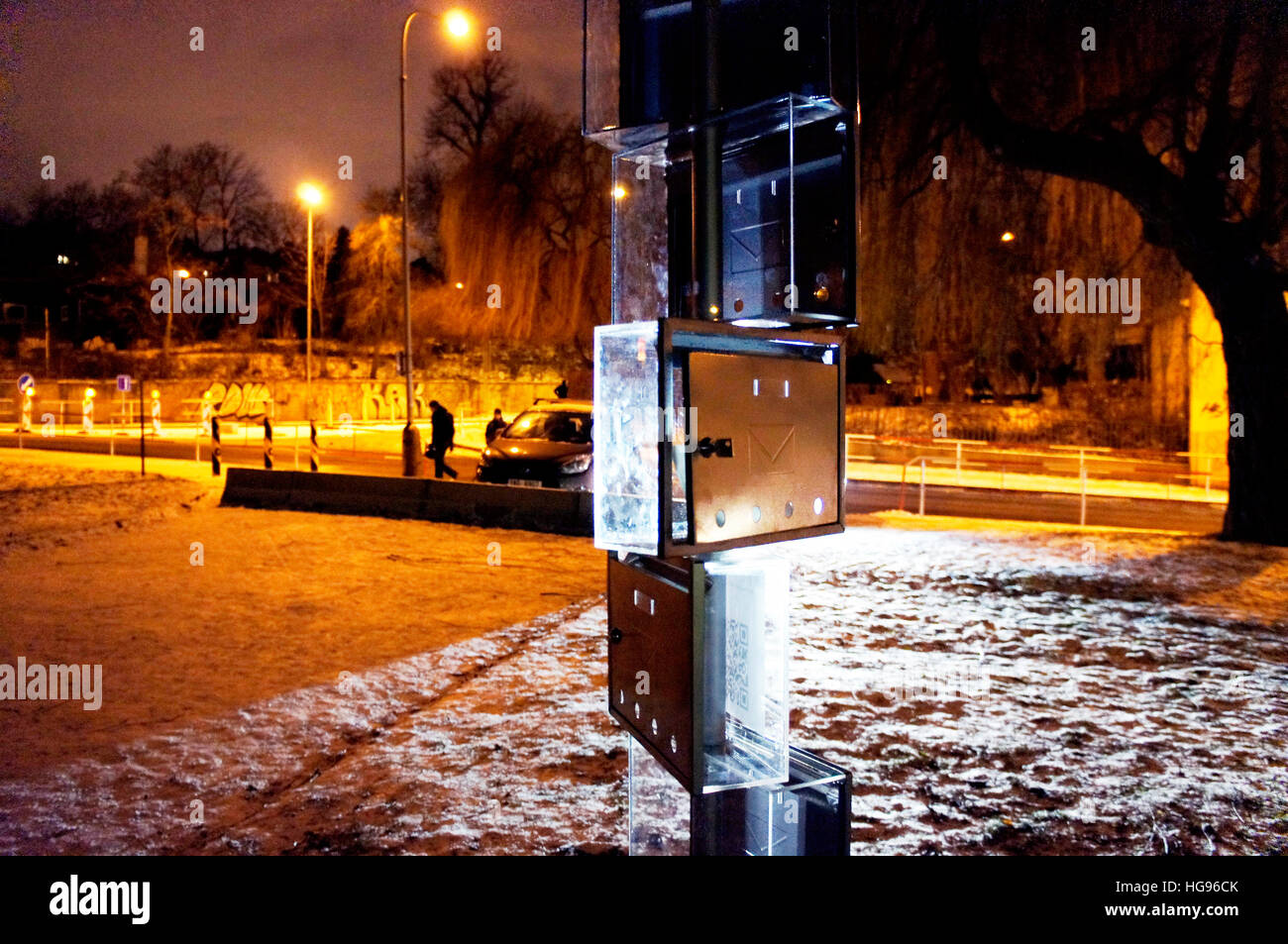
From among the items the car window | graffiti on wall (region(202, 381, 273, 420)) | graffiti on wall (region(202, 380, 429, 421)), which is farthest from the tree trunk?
graffiti on wall (region(202, 381, 273, 420))

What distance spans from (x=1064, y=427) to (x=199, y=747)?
32.4 meters

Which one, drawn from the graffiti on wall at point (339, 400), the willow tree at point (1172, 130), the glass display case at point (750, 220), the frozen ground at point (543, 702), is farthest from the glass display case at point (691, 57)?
the graffiti on wall at point (339, 400)

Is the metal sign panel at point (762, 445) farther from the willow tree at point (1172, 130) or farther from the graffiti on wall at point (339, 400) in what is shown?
the graffiti on wall at point (339, 400)

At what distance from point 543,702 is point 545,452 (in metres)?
9.82

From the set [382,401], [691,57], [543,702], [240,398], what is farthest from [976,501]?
[382,401]

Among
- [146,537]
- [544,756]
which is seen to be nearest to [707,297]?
[544,756]

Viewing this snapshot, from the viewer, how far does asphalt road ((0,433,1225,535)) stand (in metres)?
18.2

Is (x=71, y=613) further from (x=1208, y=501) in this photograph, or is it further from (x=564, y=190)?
(x=1208, y=501)

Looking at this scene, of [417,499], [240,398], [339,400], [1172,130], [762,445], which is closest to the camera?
[762,445]

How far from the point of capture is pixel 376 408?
48.5 metres

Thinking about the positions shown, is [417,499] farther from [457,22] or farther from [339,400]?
[339,400]

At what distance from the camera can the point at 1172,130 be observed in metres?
12.6

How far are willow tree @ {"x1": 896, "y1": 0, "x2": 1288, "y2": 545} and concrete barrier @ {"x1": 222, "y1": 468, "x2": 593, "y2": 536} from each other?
754 centimetres

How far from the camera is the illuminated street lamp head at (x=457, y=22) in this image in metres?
18.3
